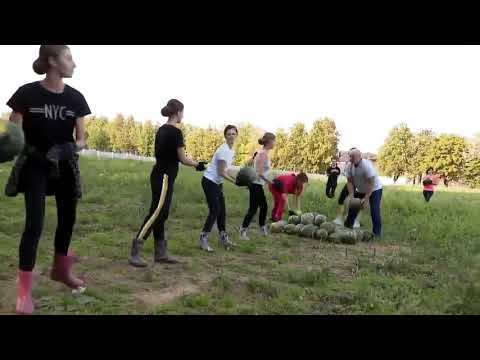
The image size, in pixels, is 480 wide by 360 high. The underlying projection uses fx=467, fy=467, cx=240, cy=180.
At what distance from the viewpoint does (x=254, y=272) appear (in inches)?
208

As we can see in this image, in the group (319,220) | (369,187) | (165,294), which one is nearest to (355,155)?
(369,187)

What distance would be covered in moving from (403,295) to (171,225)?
472cm

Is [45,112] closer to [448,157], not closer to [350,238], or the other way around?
[350,238]

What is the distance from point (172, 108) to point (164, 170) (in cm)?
72

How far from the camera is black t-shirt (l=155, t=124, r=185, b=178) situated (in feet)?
17.2

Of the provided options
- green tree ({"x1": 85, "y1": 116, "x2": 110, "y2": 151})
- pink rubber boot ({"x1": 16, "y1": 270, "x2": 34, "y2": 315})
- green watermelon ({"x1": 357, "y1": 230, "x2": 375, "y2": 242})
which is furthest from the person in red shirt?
green tree ({"x1": 85, "y1": 116, "x2": 110, "y2": 151})

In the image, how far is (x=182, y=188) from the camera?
1293cm

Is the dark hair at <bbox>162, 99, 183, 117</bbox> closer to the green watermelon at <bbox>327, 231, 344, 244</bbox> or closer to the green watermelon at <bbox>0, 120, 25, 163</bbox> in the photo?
the green watermelon at <bbox>0, 120, 25, 163</bbox>

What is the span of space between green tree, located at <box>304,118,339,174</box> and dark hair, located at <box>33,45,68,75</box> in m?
52.6

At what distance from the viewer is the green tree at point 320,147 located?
2178 inches

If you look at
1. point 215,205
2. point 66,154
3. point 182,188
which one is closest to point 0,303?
→ point 66,154

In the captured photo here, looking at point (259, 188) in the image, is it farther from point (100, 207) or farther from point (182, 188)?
point (182, 188)

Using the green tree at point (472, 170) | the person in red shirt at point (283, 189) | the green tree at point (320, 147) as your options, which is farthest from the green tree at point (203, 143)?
the person in red shirt at point (283, 189)

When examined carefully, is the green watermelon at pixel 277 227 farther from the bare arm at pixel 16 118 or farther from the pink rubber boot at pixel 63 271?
the bare arm at pixel 16 118
